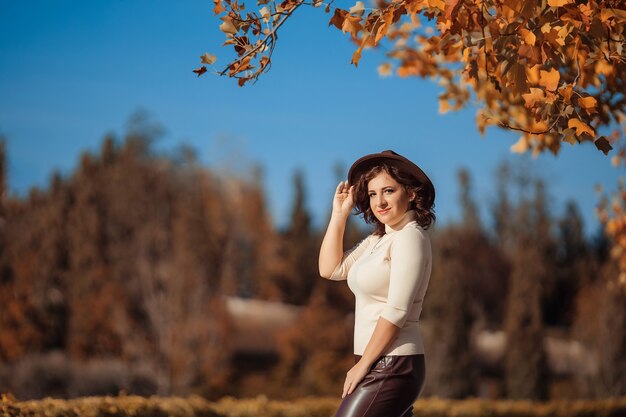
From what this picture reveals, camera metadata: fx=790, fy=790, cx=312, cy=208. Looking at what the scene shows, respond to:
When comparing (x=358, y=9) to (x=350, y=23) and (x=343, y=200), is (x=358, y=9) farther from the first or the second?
(x=343, y=200)

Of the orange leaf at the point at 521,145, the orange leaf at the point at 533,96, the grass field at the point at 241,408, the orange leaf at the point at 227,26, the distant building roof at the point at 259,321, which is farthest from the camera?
the distant building roof at the point at 259,321

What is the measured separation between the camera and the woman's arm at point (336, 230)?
3.73 meters

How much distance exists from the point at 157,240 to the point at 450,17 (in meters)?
16.5

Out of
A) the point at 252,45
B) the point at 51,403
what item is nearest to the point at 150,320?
the point at 51,403

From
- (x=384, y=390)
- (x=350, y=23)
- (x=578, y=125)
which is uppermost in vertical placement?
(x=350, y=23)

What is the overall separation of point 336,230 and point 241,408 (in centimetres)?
422

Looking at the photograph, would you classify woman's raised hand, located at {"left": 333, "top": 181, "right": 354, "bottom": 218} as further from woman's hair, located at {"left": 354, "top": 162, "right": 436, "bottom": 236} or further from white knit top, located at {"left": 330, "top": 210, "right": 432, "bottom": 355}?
white knit top, located at {"left": 330, "top": 210, "right": 432, "bottom": 355}

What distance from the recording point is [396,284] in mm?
3246

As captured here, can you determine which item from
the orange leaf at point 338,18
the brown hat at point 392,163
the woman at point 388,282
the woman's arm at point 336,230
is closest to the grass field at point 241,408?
the woman's arm at point 336,230

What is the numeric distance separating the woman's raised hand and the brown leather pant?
754 millimetres

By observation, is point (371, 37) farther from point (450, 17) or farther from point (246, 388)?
point (246, 388)

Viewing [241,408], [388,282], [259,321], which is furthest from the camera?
[259,321]

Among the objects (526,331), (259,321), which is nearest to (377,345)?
(526,331)

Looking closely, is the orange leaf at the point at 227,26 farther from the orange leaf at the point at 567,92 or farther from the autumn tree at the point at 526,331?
the autumn tree at the point at 526,331
